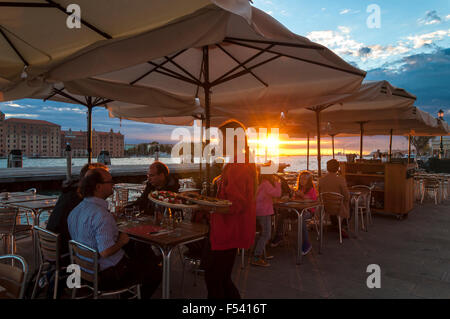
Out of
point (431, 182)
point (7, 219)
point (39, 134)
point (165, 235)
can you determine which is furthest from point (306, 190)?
point (39, 134)

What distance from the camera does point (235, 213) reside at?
2426mm

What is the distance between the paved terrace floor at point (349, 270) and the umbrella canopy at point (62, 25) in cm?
292

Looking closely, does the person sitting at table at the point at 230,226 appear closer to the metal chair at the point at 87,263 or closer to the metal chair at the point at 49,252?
the metal chair at the point at 87,263

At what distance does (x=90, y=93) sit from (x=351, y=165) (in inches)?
313

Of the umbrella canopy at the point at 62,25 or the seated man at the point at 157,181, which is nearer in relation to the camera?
the umbrella canopy at the point at 62,25

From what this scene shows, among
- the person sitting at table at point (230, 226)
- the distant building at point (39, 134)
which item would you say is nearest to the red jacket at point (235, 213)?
the person sitting at table at point (230, 226)

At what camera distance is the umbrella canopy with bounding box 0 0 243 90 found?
2.37 metres

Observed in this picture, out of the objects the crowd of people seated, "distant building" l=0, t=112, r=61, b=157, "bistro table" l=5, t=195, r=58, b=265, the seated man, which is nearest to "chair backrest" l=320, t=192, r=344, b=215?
the seated man

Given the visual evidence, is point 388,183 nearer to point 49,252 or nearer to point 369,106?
point 369,106

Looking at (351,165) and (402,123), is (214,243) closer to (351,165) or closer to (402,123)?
(351,165)

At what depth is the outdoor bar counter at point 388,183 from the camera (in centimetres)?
782

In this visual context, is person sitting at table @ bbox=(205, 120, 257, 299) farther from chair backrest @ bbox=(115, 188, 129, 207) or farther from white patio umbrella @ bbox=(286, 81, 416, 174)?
chair backrest @ bbox=(115, 188, 129, 207)
